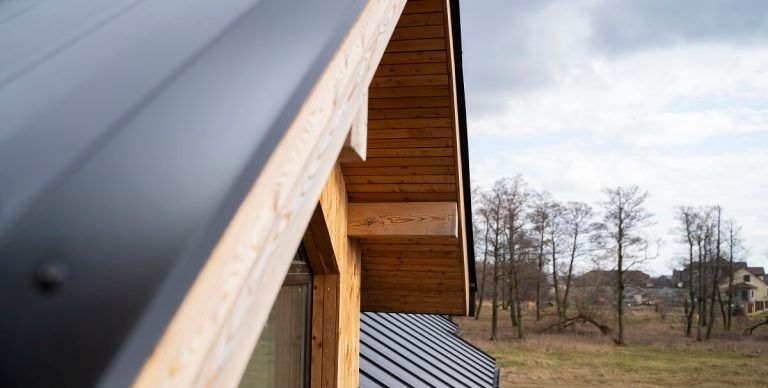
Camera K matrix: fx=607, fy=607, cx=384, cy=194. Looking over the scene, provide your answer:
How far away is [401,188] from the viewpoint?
4059 millimetres

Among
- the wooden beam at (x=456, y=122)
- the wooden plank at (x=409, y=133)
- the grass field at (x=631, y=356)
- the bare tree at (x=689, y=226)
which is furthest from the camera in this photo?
the bare tree at (x=689, y=226)

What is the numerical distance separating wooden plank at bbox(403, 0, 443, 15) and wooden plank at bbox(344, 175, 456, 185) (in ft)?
3.92

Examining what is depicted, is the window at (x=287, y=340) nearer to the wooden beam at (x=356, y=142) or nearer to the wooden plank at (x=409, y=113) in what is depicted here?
the wooden plank at (x=409, y=113)

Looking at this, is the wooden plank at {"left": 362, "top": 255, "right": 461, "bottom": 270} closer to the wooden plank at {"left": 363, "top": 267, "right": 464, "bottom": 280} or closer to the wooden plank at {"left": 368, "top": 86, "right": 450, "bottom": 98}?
the wooden plank at {"left": 363, "top": 267, "right": 464, "bottom": 280}

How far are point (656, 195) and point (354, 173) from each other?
30.1 m

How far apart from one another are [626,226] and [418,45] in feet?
94.8

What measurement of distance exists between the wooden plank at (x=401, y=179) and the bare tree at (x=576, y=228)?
28.8 metres

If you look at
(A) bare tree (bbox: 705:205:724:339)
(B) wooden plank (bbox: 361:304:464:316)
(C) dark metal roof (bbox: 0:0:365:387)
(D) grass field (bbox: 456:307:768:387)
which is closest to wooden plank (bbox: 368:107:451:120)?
(B) wooden plank (bbox: 361:304:464:316)

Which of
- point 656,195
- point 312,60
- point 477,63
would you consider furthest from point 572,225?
point 312,60

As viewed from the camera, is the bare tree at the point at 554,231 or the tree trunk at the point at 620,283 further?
the bare tree at the point at 554,231

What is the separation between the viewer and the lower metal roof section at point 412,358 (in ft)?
16.6

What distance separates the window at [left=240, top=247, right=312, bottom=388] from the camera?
2.77 m

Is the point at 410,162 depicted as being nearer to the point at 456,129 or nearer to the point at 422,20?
the point at 456,129

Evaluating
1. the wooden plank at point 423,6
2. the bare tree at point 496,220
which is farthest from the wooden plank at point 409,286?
the bare tree at point 496,220
